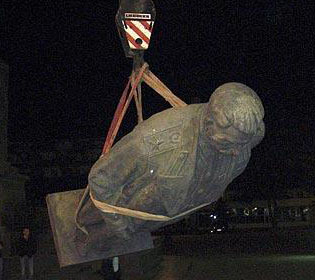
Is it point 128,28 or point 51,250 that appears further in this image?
point 51,250

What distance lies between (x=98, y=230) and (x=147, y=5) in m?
1.60

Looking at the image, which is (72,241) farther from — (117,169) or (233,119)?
(233,119)

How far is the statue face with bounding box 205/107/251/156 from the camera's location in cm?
280

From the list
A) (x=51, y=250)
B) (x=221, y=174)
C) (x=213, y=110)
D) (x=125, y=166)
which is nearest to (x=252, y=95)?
(x=213, y=110)

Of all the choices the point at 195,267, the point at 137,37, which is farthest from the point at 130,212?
the point at 195,267

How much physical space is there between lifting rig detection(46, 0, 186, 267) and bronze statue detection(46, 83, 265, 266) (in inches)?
15.1

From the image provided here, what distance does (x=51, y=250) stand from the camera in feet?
44.1

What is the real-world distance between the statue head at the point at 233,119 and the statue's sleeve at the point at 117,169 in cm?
42

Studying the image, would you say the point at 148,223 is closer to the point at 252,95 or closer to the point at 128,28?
the point at 252,95

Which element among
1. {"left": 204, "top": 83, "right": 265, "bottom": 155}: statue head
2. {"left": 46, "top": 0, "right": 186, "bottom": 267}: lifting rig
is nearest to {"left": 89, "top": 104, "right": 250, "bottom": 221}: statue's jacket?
{"left": 204, "top": 83, "right": 265, "bottom": 155}: statue head

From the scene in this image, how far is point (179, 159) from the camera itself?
2.98 m

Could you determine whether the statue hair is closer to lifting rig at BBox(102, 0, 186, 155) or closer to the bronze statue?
the bronze statue

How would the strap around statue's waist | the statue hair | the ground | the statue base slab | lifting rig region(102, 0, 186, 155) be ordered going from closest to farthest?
the statue hair → the strap around statue's waist → the statue base slab → lifting rig region(102, 0, 186, 155) → the ground

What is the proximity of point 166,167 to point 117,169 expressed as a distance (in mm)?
317
